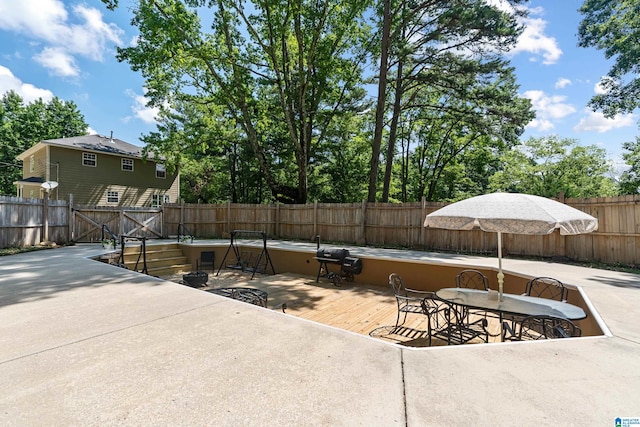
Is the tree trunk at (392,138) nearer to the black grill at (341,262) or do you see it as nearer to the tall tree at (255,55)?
the tall tree at (255,55)

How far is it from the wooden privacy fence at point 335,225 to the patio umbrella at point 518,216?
5.28 metres

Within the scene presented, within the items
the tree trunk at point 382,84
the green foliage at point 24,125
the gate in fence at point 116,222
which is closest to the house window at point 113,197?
the gate in fence at point 116,222

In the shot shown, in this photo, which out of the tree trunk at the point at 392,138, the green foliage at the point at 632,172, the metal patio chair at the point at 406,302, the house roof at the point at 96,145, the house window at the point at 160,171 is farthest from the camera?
the house window at the point at 160,171

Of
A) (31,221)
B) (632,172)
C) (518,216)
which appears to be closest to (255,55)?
(31,221)

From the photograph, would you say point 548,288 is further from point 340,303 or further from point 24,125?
point 24,125

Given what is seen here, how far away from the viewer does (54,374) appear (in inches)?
78.9

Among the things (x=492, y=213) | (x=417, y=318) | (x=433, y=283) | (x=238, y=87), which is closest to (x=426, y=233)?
(x=433, y=283)

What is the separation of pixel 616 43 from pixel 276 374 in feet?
54.1

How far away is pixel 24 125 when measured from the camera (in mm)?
25672

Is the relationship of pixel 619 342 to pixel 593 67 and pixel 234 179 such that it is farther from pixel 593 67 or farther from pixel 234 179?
pixel 234 179

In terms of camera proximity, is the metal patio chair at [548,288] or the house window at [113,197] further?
the house window at [113,197]

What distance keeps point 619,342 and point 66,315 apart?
17.6 ft

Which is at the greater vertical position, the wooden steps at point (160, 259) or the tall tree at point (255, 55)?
the tall tree at point (255, 55)

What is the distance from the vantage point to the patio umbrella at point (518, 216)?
2998 millimetres
